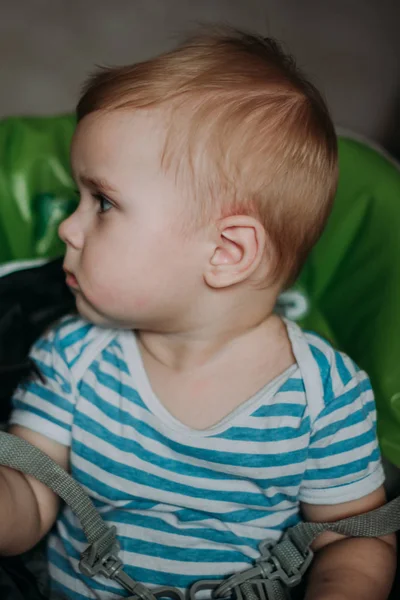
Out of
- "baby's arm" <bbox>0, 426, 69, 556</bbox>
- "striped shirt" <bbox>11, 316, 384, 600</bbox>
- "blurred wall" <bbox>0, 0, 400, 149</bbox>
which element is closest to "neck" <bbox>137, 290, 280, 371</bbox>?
"striped shirt" <bbox>11, 316, 384, 600</bbox>

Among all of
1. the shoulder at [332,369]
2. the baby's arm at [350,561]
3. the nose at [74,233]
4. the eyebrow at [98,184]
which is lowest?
the baby's arm at [350,561]

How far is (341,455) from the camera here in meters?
0.68

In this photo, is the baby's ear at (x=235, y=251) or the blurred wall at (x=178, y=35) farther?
the blurred wall at (x=178, y=35)

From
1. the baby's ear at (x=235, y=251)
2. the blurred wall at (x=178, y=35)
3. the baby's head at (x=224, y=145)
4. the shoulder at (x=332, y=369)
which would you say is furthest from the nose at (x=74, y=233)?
the blurred wall at (x=178, y=35)

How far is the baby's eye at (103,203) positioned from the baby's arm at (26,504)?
220mm

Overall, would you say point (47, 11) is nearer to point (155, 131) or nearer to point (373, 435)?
point (155, 131)

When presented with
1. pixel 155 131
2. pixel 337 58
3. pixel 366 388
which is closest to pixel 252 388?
pixel 366 388

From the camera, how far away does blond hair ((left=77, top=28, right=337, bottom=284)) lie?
60 cm

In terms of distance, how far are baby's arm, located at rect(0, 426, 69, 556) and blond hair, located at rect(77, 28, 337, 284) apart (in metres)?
0.27

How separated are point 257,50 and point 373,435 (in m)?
0.35

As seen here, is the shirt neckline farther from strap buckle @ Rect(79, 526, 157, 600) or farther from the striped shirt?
strap buckle @ Rect(79, 526, 157, 600)

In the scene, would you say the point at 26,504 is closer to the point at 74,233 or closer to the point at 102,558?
the point at 102,558

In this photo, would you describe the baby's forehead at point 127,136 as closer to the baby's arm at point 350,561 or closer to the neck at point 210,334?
the neck at point 210,334

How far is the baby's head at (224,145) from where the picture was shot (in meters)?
0.60
